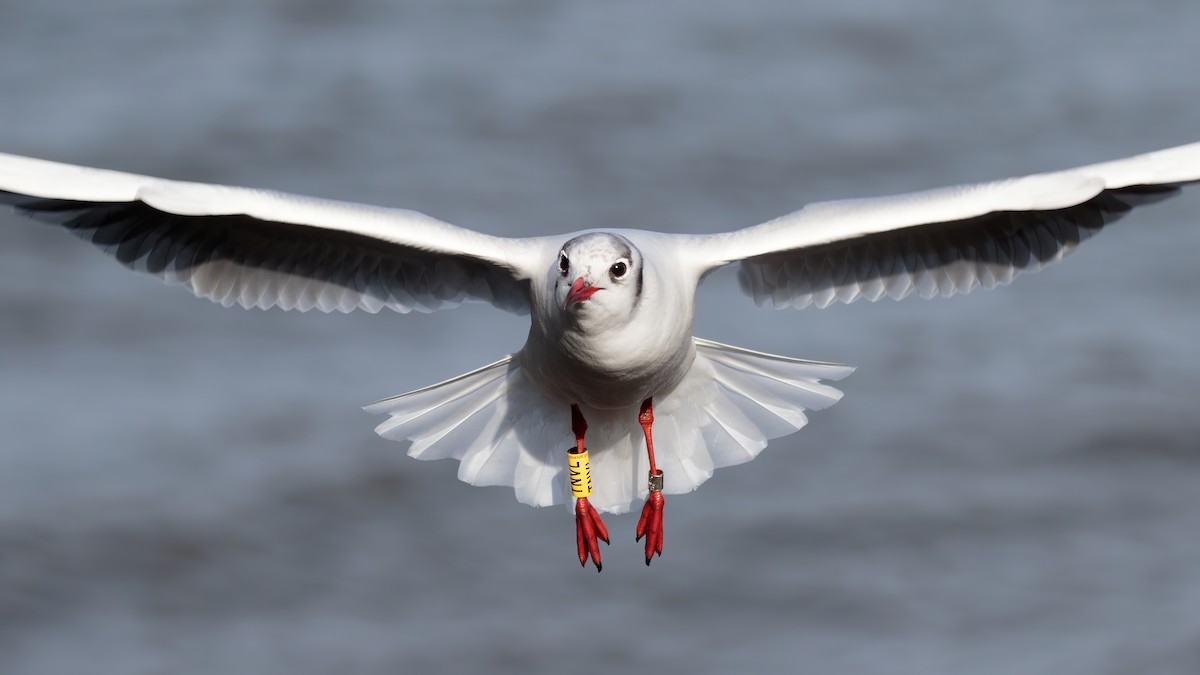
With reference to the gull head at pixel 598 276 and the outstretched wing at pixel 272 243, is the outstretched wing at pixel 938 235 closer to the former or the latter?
the gull head at pixel 598 276

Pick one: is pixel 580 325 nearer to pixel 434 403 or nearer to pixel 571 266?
pixel 571 266

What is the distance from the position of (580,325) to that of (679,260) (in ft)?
2.38

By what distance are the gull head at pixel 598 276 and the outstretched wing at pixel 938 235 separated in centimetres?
71

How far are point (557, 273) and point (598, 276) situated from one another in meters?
0.30

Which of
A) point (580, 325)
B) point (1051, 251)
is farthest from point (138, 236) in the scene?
point (1051, 251)

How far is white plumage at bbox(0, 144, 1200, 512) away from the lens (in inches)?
341

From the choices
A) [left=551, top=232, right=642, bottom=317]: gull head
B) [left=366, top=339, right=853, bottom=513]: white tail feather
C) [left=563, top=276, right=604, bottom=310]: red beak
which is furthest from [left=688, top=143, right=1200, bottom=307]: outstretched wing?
[left=563, top=276, right=604, bottom=310]: red beak

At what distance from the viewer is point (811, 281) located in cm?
980

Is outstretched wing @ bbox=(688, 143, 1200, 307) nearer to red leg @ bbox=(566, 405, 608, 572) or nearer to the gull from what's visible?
the gull

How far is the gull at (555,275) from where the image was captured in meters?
8.73

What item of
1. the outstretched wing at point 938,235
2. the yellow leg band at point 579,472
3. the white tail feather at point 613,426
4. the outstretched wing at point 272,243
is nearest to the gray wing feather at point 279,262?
the outstretched wing at point 272,243

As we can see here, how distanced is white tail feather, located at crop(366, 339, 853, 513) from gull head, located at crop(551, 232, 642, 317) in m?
1.40

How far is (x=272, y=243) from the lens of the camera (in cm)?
954

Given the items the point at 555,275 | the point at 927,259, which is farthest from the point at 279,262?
A: the point at 927,259
